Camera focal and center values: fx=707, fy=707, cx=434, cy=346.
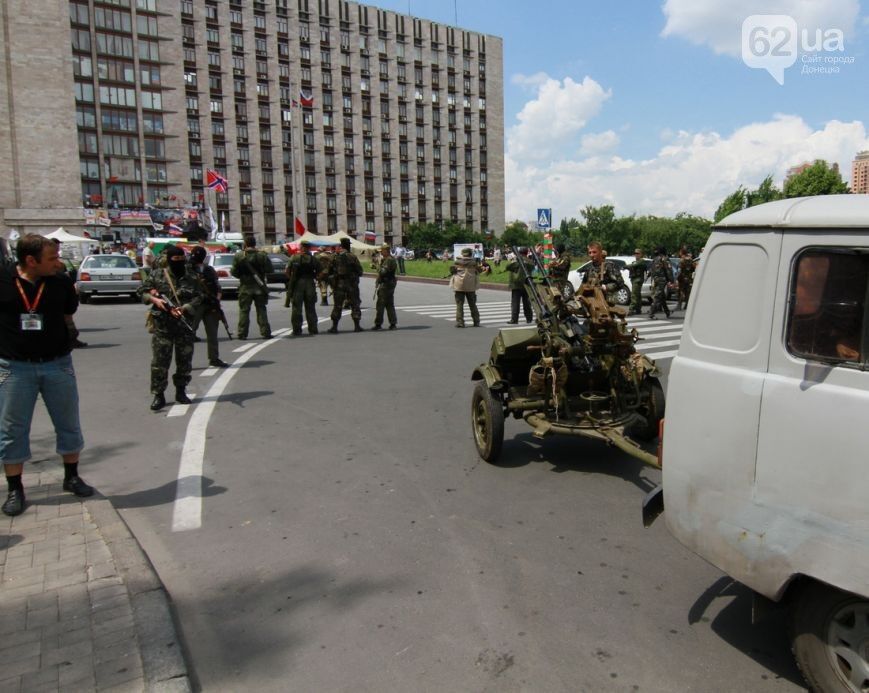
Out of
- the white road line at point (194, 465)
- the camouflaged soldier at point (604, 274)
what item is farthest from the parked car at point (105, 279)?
the camouflaged soldier at point (604, 274)

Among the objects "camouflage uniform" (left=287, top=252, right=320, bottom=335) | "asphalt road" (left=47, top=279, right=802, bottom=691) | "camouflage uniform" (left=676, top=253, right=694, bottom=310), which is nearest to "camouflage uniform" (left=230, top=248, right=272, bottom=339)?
"camouflage uniform" (left=287, top=252, right=320, bottom=335)

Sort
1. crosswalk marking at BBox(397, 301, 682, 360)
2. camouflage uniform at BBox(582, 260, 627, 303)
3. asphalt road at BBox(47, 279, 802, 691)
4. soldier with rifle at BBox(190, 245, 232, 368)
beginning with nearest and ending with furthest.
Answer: asphalt road at BBox(47, 279, 802, 691) < camouflage uniform at BBox(582, 260, 627, 303) < soldier with rifle at BBox(190, 245, 232, 368) < crosswalk marking at BBox(397, 301, 682, 360)

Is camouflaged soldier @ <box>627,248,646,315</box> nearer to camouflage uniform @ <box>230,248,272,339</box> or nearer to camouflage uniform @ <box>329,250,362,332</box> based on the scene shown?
camouflage uniform @ <box>329,250,362,332</box>

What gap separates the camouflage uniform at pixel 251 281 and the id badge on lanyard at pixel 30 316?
8.86 metres

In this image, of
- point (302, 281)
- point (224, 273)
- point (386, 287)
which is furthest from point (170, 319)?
point (224, 273)

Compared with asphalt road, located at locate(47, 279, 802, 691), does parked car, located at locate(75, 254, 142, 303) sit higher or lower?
higher

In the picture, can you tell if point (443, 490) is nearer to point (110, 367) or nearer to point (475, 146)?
point (110, 367)

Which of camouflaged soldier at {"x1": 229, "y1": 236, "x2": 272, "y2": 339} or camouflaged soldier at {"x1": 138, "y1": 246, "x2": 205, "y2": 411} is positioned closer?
camouflaged soldier at {"x1": 138, "y1": 246, "x2": 205, "y2": 411}

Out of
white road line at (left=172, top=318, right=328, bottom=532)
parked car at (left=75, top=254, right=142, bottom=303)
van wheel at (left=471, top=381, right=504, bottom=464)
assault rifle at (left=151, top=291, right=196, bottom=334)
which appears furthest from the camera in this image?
parked car at (left=75, top=254, right=142, bottom=303)

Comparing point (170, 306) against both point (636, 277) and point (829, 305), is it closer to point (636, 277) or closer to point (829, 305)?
point (829, 305)

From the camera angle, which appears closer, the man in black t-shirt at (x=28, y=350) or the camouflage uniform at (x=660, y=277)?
the man in black t-shirt at (x=28, y=350)

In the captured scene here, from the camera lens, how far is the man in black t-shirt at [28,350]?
4629 mm

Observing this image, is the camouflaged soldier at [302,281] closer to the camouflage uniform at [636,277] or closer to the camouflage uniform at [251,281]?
the camouflage uniform at [251,281]

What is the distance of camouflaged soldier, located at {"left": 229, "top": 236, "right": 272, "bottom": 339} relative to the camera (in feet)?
44.2
